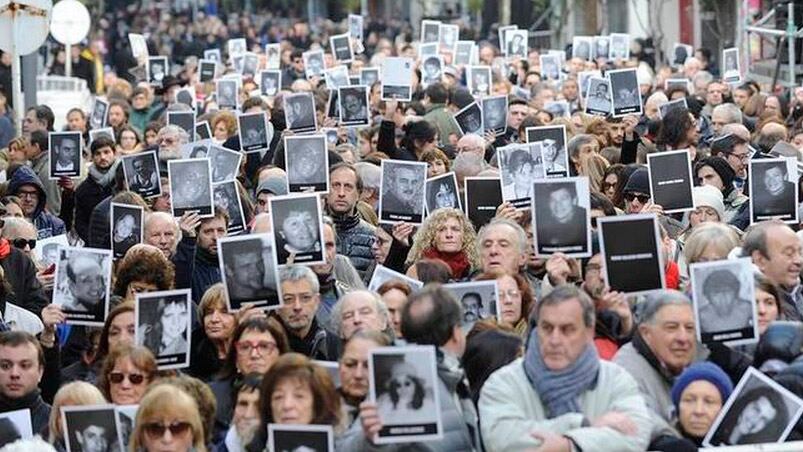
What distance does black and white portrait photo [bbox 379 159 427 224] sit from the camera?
1466cm

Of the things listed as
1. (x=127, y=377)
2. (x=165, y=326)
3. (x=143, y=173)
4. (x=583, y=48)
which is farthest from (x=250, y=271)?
(x=583, y=48)

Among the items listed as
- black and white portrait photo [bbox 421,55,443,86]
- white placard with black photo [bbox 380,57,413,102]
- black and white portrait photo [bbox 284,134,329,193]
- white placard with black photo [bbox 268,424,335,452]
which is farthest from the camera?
black and white portrait photo [bbox 421,55,443,86]

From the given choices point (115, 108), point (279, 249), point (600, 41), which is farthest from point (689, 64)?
point (279, 249)

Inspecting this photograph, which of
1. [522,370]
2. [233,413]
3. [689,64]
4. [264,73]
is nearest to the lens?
[522,370]

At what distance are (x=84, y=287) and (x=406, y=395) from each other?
3.94m

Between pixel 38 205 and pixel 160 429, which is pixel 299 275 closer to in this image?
pixel 160 429

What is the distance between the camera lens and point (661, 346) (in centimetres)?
955

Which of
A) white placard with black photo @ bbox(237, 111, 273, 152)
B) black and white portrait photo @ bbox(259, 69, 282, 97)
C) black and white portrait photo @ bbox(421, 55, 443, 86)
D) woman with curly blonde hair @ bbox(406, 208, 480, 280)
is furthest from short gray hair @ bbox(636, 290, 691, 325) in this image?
black and white portrait photo @ bbox(421, 55, 443, 86)

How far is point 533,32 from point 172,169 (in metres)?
38.3

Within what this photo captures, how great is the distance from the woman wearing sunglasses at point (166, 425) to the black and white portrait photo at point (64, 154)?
32.3 feet

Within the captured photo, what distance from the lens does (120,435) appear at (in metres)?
9.52

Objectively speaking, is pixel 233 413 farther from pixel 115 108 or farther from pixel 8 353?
pixel 115 108

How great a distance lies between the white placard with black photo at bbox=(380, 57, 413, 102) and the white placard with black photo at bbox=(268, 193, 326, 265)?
31.5ft

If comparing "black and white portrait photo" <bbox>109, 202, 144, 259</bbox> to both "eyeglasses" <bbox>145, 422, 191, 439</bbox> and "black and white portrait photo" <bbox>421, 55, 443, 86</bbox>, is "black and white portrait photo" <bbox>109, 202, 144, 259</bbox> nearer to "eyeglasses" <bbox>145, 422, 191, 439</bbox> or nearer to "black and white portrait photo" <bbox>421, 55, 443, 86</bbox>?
"eyeglasses" <bbox>145, 422, 191, 439</bbox>
